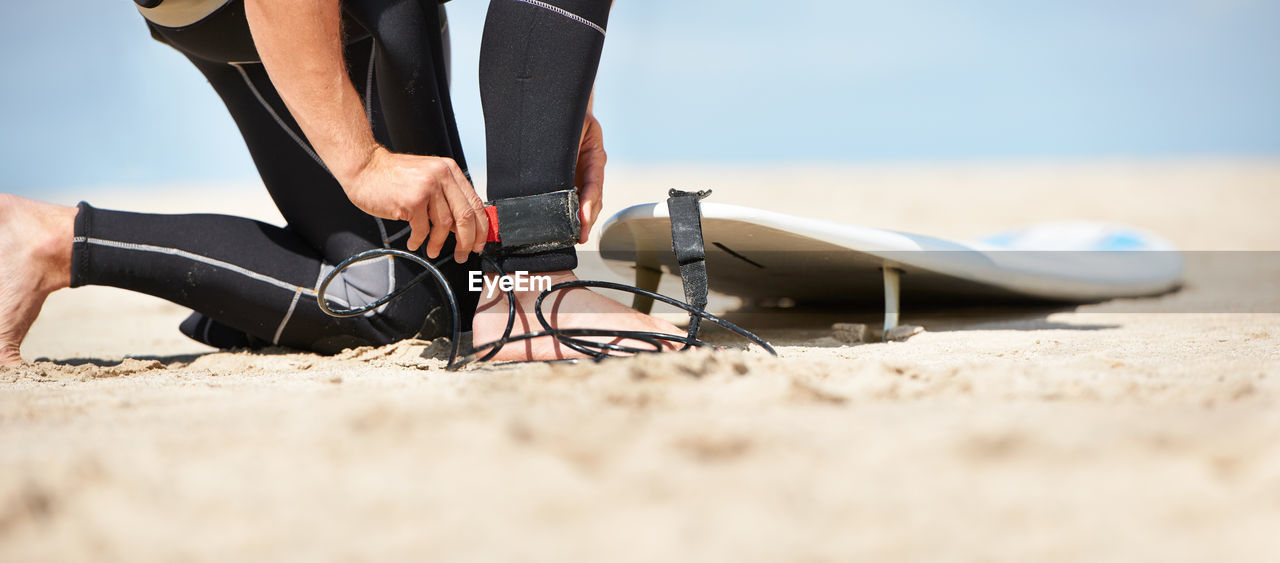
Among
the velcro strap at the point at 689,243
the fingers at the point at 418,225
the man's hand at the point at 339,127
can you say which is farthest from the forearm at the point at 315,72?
the velcro strap at the point at 689,243

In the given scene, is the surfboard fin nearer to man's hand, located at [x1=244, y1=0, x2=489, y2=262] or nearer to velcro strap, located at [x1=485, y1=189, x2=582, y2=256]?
velcro strap, located at [x1=485, y1=189, x2=582, y2=256]

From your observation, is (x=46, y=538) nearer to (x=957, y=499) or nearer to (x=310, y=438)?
(x=310, y=438)

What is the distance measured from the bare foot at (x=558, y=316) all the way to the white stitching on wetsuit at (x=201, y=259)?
343mm

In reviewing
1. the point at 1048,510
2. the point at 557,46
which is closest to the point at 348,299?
the point at 557,46

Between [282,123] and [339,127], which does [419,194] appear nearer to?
[339,127]

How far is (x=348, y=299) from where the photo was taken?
1409 mm

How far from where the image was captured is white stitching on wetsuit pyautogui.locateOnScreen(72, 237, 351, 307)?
1.32 m

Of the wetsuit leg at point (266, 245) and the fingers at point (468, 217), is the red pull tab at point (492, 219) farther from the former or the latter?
the wetsuit leg at point (266, 245)

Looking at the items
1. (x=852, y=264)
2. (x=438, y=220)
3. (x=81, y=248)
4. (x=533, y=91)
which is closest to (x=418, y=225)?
(x=438, y=220)

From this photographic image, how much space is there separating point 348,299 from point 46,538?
914mm

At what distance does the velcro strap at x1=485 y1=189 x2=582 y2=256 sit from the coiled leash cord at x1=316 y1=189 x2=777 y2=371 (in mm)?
63

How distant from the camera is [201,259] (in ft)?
4.46

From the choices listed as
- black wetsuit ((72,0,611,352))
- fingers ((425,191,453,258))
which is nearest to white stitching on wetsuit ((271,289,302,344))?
black wetsuit ((72,0,611,352))

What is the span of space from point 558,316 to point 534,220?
0.52ft
